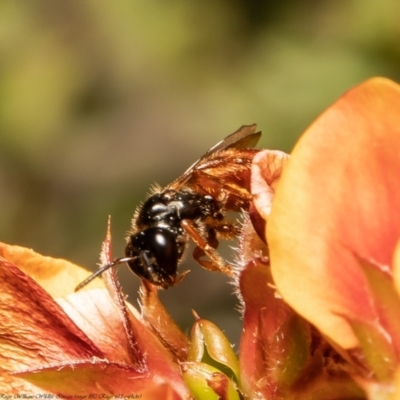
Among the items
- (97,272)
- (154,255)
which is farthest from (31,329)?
(154,255)

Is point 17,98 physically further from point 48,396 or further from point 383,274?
point 383,274

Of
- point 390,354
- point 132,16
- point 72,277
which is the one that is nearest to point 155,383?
point 72,277

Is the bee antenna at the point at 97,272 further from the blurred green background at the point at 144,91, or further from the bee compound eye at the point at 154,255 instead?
the blurred green background at the point at 144,91

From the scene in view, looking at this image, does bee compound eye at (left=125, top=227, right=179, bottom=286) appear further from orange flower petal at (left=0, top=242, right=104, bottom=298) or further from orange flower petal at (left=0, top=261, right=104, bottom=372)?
orange flower petal at (left=0, top=261, right=104, bottom=372)

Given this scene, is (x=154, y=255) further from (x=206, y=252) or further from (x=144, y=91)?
(x=144, y=91)

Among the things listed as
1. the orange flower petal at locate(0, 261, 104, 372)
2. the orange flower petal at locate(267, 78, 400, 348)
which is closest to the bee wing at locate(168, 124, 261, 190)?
the orange flower petal at locate(0, 261, 104, 372)
